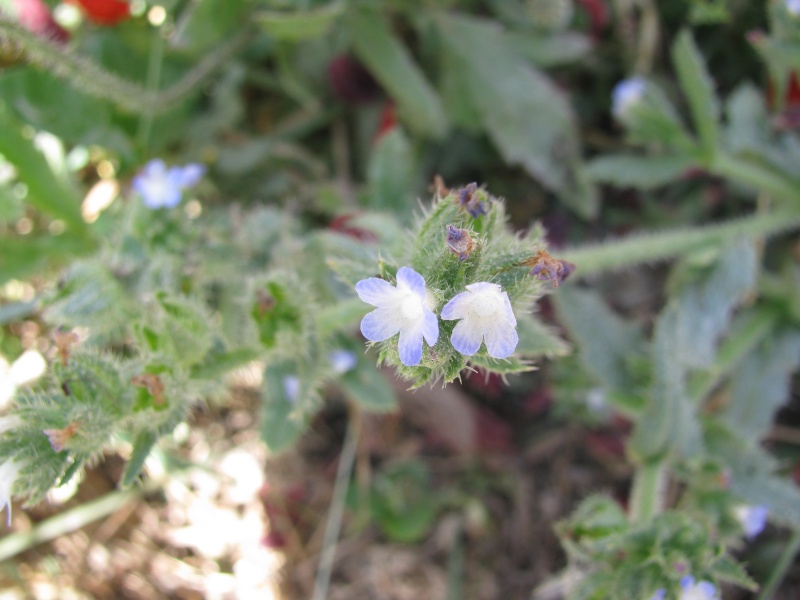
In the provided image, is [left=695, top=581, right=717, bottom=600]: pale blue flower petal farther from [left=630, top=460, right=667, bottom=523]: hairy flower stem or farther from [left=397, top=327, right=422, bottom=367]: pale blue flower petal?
[left=397, top=327, right=422, bottom=367]: pale blue flower petal

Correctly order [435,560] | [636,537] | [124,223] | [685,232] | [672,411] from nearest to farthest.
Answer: [636,537], [672,411], [124,223], [685,232], [435,560]

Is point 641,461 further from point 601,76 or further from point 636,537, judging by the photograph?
point 601,76

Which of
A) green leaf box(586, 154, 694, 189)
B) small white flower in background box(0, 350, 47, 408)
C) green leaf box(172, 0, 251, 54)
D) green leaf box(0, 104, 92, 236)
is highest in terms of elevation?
green leaf box(172, 0, 251, 54)

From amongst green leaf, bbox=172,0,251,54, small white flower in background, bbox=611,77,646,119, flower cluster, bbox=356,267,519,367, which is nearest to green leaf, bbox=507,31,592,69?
small white flower in background, bbox=611,77,646,119

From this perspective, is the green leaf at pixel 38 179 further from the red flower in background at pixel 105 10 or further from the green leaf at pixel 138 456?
the green leaf at pixel 138 456

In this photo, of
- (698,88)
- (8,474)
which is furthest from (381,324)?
(698,88)

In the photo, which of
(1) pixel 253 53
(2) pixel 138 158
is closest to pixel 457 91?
(1) pixel 253 53
